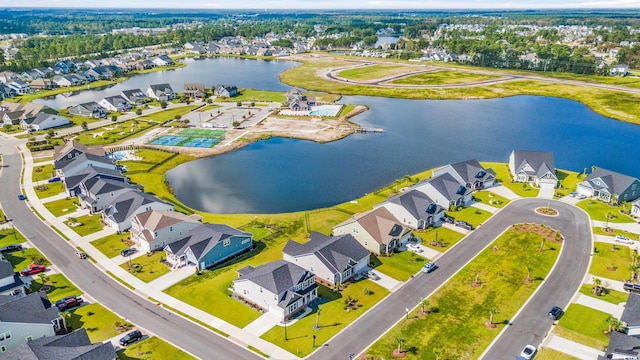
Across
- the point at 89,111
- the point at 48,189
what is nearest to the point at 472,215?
the point at 48,189

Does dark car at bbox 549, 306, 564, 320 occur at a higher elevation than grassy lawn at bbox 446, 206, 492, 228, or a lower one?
lower

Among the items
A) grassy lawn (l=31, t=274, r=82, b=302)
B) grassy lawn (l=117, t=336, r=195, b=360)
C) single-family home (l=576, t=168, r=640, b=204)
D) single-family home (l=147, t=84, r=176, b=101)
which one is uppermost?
single-family home (l=147, t=84, r=176, b=101)

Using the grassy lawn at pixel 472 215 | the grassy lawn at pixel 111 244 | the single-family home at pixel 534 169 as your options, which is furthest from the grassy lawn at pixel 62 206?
the single-family home at pixel 534 169

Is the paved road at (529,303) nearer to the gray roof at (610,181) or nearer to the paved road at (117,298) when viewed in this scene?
the gray roof at (610,181)

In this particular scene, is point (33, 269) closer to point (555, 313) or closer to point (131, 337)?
point (131, 337)

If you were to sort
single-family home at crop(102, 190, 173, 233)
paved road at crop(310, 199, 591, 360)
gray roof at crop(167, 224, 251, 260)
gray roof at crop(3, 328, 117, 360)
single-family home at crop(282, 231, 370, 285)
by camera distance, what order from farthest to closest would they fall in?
1. single-family home at crop(102, 190, 173, 233)
2. gray roof at crop(167, 224, 251, 260)
3. single-family home at crop(282, 231, 370, 285)
4. paved road at crop(310, 199, 591, 360)
5. gray roof at crop(3, 328, 117, 360)

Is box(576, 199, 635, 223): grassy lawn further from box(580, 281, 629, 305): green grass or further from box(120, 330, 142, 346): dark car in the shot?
box(120, 330, 142, 346): dark car

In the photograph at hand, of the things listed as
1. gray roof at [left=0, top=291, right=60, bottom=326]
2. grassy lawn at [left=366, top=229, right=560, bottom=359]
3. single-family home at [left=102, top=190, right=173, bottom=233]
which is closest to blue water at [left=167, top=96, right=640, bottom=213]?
single-family home at [left=102, top=190, right=173, bottom=233]
